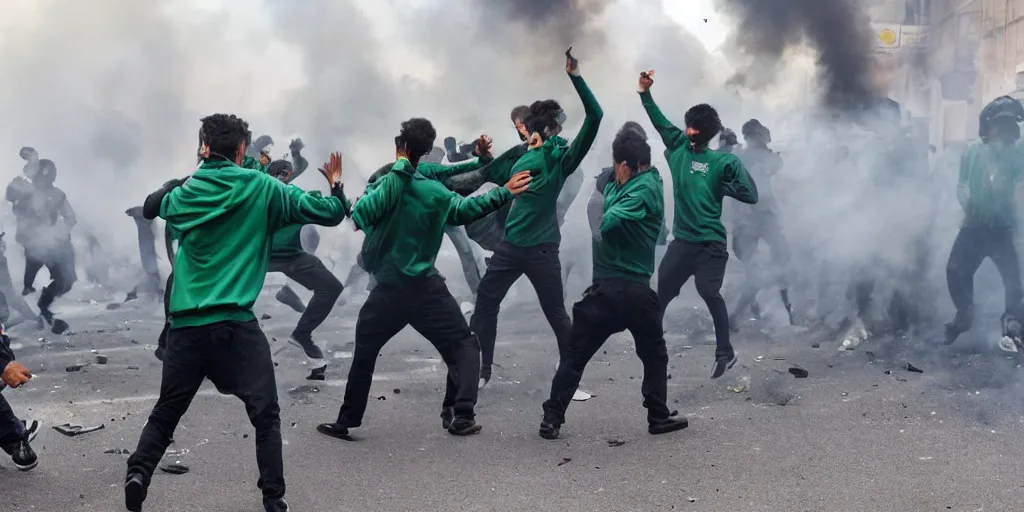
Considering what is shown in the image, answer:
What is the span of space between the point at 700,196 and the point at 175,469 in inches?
135

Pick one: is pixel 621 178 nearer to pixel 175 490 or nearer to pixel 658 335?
pixel 658 335

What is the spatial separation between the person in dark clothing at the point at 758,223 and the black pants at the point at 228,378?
5680mm

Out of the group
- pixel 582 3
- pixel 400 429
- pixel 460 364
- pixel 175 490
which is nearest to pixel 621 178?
pixel 460 364

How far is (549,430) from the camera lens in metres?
5.11

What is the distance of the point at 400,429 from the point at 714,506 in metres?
1.93

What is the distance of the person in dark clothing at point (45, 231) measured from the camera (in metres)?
9.51

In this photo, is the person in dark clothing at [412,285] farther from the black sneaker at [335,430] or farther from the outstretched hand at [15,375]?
the outstretched hand at [15,375]

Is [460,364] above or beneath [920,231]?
beneath

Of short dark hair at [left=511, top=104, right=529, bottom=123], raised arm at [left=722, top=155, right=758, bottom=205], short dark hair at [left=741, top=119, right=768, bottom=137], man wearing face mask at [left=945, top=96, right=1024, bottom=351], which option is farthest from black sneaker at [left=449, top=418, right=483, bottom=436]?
short dark hair at [left=741, top=119, right=768, bottom=137]

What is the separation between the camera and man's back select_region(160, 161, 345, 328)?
383 cm

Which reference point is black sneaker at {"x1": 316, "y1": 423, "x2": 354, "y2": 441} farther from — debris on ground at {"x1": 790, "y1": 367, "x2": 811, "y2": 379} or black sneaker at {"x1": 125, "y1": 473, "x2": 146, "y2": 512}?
debris on ground at {"x1": 790, "y1": 367, "x2": 811, "y2": 379}

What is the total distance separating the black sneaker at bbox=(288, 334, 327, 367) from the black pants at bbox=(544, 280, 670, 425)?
2182mm

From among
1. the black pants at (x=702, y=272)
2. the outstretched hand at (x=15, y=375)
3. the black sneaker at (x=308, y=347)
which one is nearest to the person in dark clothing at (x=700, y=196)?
the black pants at (x=702, y=272)

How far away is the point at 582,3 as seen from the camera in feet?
46.7
